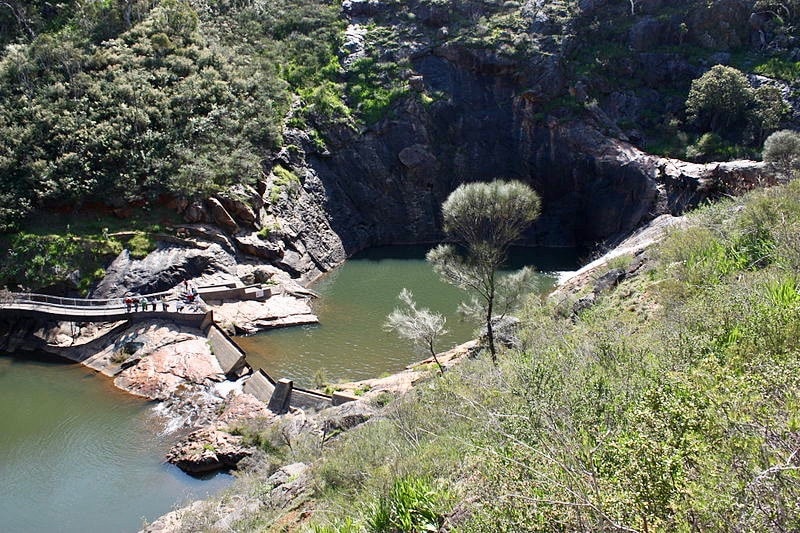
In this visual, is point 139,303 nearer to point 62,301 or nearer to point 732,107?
point 62,301

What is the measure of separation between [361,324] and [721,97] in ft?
101

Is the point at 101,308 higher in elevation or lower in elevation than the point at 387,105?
lower

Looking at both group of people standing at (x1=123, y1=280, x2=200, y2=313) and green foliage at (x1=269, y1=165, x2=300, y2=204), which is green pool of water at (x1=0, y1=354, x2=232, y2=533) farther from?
green foliage at (x1=269, y1=165, x2=300, y2=204)

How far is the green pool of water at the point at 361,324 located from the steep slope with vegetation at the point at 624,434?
41.2 feet

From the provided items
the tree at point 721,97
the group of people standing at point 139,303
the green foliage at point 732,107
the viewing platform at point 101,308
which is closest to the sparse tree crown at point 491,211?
the viewing platform at point 101,308

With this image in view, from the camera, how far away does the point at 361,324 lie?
99.3 ft

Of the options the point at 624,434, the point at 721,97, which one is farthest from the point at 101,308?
the point at 721,97

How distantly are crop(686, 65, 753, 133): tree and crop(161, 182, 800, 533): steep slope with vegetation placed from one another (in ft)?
106

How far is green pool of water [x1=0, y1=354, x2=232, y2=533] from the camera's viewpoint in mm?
16328

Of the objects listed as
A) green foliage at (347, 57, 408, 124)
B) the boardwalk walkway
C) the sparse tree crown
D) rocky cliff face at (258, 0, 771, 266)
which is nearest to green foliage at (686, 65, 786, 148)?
rocky cliff face at (258, 0, 771, 266)

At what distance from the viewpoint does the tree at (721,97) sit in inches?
1588

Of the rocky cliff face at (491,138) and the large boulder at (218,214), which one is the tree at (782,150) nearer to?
the rocky cliff face at (491,138)

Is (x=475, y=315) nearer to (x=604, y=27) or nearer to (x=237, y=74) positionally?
(x=237, y=74)

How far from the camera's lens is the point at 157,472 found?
1806 centimetres
